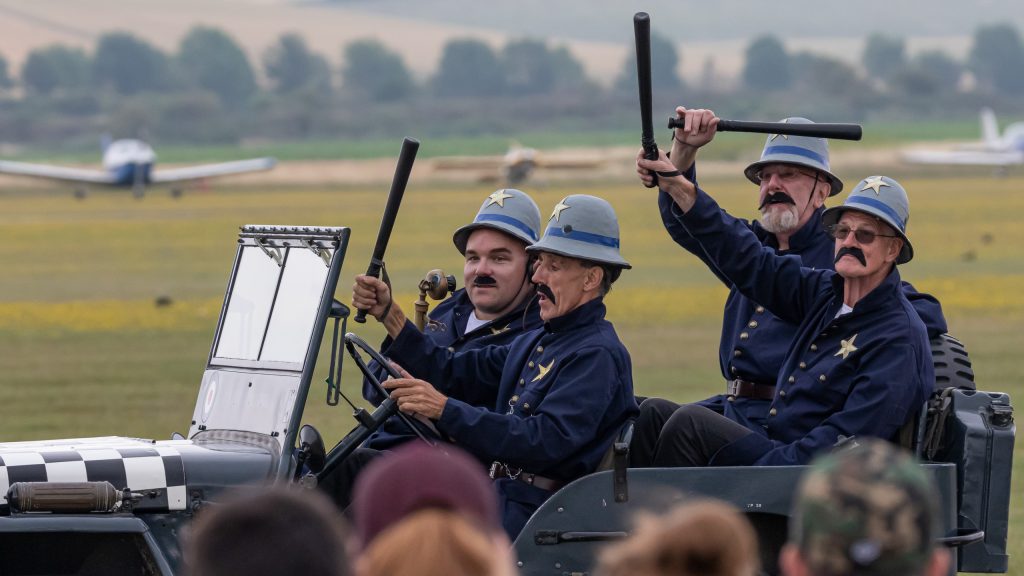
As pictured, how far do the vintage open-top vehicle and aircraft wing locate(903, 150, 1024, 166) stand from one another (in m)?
81.6

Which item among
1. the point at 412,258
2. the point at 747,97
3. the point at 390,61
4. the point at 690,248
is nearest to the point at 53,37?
the point at 390,61

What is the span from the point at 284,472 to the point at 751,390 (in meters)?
1.87

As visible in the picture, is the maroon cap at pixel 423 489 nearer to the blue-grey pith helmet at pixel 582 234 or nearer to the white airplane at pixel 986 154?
the blue-grey pith helmet at pixel 582 234

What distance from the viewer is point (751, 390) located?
610 centimetres

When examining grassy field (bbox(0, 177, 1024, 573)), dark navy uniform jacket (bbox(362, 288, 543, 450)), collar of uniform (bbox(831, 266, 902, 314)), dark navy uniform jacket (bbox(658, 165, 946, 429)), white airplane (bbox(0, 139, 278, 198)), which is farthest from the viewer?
white airplane (bbox(0, 139, 278, 198))

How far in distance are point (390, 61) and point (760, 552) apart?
160 metres

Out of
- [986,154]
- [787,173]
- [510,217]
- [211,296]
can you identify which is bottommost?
[211,296]

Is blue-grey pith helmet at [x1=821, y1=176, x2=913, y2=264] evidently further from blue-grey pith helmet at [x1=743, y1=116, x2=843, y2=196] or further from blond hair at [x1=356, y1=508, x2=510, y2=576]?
blond hair at [x1=356, y1=508, x2=510, y2=576]

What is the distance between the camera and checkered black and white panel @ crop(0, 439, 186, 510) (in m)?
4.66

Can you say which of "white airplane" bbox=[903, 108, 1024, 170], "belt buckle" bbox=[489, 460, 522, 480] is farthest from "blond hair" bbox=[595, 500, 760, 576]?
"white airplane" bbox=[903, 108, 1024, 170]

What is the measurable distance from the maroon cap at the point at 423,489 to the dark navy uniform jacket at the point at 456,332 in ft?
10.0

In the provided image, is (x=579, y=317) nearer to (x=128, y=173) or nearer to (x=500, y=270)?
(x=500, y=270)

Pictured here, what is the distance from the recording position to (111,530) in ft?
15.3

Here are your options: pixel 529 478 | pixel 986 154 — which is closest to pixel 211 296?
pixel 529 478
